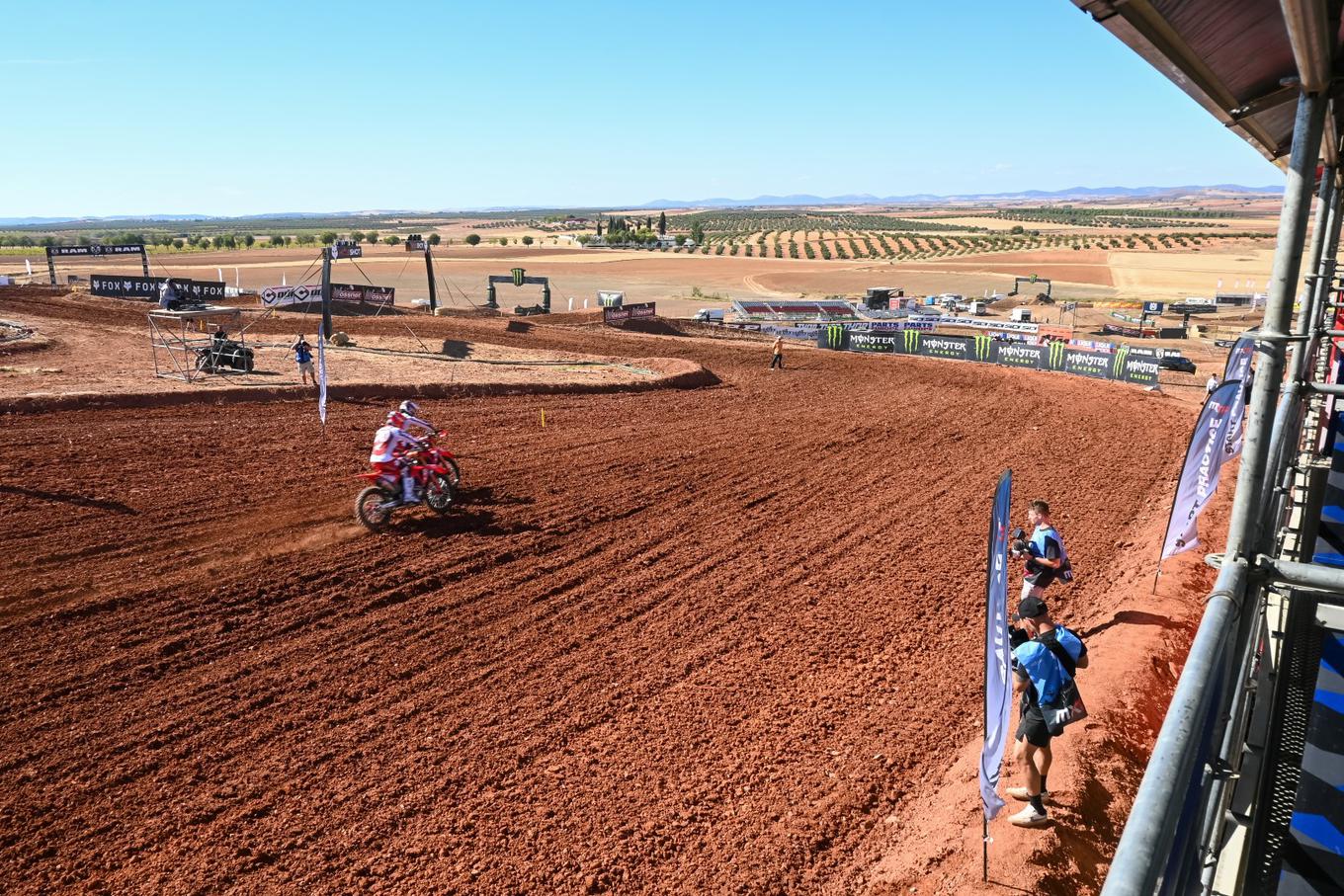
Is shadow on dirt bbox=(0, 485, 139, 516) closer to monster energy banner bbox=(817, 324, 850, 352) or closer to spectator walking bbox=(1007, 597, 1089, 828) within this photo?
spectator walking bbox=(1007, 597, 1089, 828)

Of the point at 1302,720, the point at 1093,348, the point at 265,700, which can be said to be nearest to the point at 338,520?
the point at 265,700

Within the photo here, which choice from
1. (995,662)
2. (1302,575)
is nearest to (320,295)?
(995,662)

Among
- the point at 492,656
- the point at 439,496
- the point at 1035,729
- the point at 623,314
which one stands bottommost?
the point at 492,656

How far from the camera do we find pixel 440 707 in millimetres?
8234

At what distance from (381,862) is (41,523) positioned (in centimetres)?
941

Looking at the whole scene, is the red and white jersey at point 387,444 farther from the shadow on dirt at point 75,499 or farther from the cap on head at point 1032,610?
the cap on head at point 1032,610

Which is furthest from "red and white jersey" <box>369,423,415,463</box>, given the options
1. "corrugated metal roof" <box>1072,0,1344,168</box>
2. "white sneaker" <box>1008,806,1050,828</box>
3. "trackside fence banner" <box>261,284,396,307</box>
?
"trackside fence banner" <box>261,284,396,307</box>

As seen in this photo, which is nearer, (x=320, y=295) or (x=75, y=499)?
(x=75, y=499)

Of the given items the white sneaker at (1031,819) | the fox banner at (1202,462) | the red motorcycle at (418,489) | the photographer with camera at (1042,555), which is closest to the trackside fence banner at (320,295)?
the red motorcycle at (418,489)

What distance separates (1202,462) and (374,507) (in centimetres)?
1040

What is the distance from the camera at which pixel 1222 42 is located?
332 centimetres

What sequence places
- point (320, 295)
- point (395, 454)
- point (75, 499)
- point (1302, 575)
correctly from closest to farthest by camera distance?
point (1302, 575) → point (395, 454) → point (75, 499) → point (320, 295)

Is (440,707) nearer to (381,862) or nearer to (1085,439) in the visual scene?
(381,862)

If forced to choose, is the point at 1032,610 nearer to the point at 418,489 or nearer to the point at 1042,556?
the point at 1042,556
